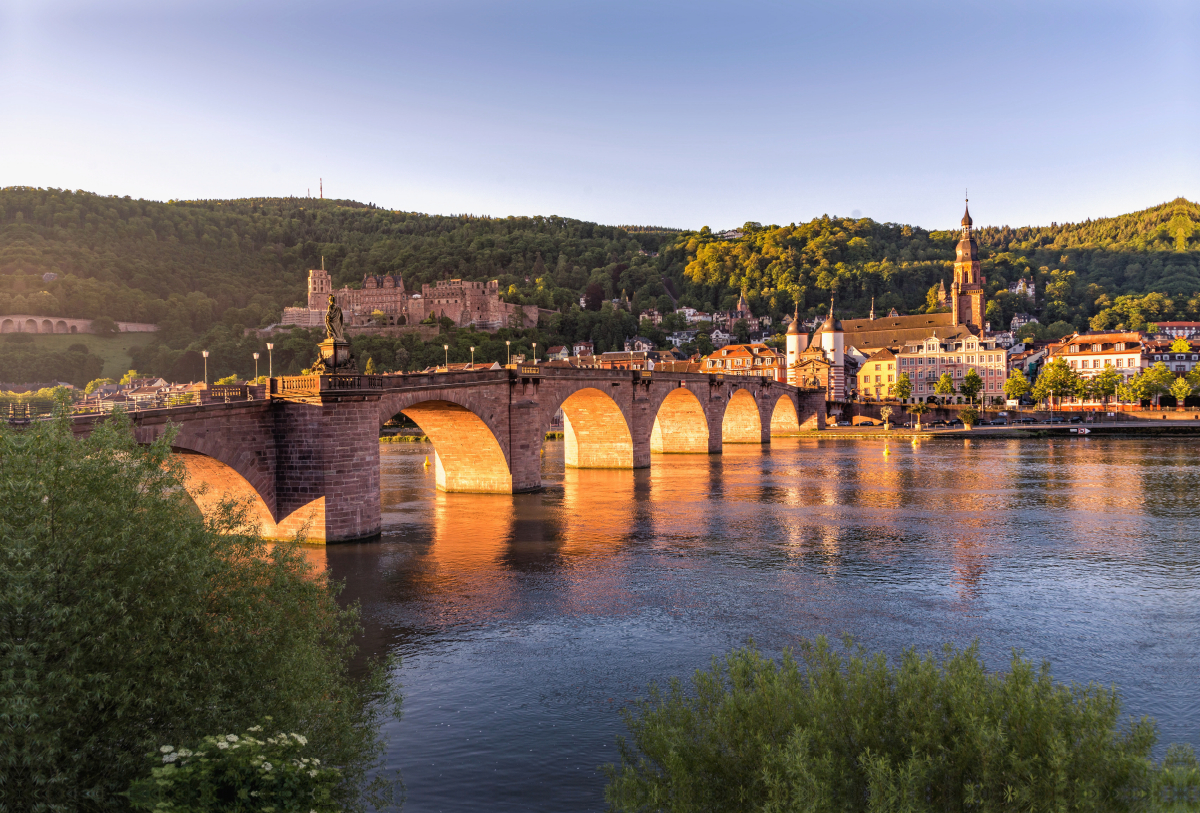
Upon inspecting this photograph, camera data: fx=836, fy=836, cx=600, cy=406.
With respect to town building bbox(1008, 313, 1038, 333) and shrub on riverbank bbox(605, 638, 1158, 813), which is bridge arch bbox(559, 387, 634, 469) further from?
town building bbox(1008, 313, 1038, 333)

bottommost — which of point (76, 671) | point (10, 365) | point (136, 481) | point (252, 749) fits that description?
point (252, 749)

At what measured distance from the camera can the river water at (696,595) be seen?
47.5 ft

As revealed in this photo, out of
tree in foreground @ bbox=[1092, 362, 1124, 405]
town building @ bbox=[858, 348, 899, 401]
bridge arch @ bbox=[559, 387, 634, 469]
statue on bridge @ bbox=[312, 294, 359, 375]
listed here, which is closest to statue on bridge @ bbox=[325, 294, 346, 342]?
statue on bridge @ bbox=[312, 294, 359, 375]

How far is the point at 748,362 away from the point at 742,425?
45828 mm

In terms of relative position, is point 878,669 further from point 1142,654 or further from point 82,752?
point 1142,654

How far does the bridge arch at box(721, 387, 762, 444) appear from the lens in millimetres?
87850

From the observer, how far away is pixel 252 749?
8.21 meters

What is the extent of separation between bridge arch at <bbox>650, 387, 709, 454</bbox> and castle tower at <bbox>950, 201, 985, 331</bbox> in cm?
9933

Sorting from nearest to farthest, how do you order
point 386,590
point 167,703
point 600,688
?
point 167,703
point 600,688
point 386,590

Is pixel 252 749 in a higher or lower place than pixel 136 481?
lower

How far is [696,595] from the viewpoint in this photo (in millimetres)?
23500

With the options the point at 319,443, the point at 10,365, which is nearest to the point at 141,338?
the point at 10,365

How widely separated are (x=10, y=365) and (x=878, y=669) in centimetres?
14495

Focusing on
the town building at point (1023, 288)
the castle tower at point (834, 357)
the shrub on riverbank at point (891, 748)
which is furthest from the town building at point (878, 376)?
the shrub on riverbank at point (891, 748)
